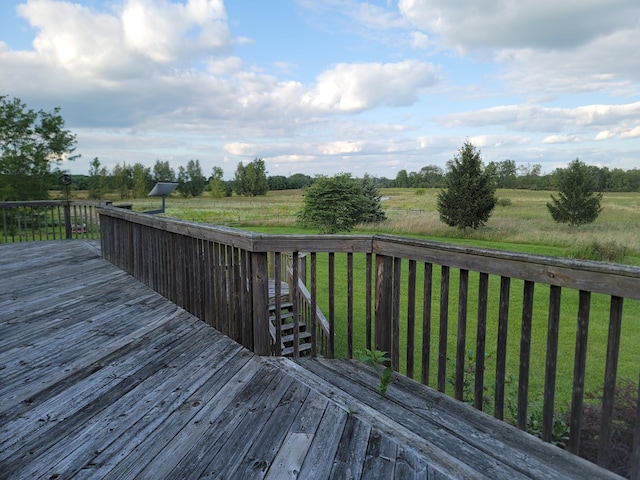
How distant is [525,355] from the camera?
172cm

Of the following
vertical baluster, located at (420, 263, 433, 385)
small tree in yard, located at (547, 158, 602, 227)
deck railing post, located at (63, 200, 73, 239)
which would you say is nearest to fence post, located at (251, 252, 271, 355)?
vertical baluster, located at (420, 263, 433, 385)

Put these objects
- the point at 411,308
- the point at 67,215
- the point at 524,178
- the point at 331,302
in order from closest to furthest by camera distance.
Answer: the point at 411,308 < the point at 331,302 < the point at 67,215 < the point at 524,178

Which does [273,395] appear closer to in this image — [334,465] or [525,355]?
[334,465]

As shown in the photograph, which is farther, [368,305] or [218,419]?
[368,305]

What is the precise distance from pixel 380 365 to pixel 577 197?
2385 cm

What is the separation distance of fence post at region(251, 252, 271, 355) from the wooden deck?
10 centimetres

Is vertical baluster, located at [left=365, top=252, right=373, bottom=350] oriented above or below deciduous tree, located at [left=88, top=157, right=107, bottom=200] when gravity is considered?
below

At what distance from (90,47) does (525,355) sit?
A: 11924 millimetres

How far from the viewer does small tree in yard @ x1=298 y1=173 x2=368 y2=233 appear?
61.6 ft

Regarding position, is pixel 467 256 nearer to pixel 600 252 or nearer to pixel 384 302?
pixel 384 302

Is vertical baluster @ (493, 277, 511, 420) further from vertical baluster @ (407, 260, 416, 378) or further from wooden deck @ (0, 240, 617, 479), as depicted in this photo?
vertical baluster @ (407, 260, 416, 378)

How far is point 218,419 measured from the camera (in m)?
1.85

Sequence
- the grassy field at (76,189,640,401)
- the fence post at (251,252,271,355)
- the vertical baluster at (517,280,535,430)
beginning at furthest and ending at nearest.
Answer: the grassy field at (76,189,640,401) < the fence post at (251,252,271,355) < the vertical baluster at (517,280,535,430)

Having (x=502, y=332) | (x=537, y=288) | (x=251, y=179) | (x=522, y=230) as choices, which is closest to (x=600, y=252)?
(x=537, y=288)
